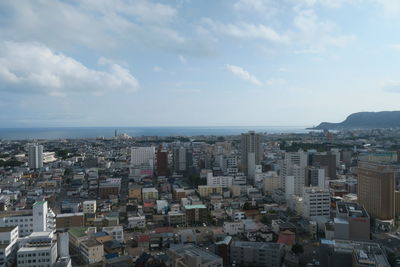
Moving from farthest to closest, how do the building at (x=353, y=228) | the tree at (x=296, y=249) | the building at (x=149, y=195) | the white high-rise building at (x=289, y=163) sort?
the white high-rise building at (x=289, y=163), the building at (x=149, y=195), the building at (x=353, y=228), the tree at (x=296, y=249)

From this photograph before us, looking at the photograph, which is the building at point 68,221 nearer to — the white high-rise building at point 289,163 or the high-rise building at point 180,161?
the white high-rise building at point 289,163

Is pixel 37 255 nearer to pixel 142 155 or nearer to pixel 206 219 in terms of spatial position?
pixel 206 219

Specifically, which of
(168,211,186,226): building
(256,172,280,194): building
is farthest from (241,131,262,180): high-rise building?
(168,211,186,226): building

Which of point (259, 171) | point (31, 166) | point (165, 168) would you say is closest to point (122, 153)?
point (31, 166)

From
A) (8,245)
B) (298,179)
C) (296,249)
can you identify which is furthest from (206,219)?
(8,245)

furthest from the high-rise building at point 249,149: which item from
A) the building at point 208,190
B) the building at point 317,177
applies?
the building at point 317,177

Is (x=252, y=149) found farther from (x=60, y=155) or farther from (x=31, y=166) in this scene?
(x=60, y=155)

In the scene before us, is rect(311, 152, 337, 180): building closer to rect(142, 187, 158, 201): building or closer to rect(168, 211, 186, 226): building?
rect(142, 187, 158, 201): building
